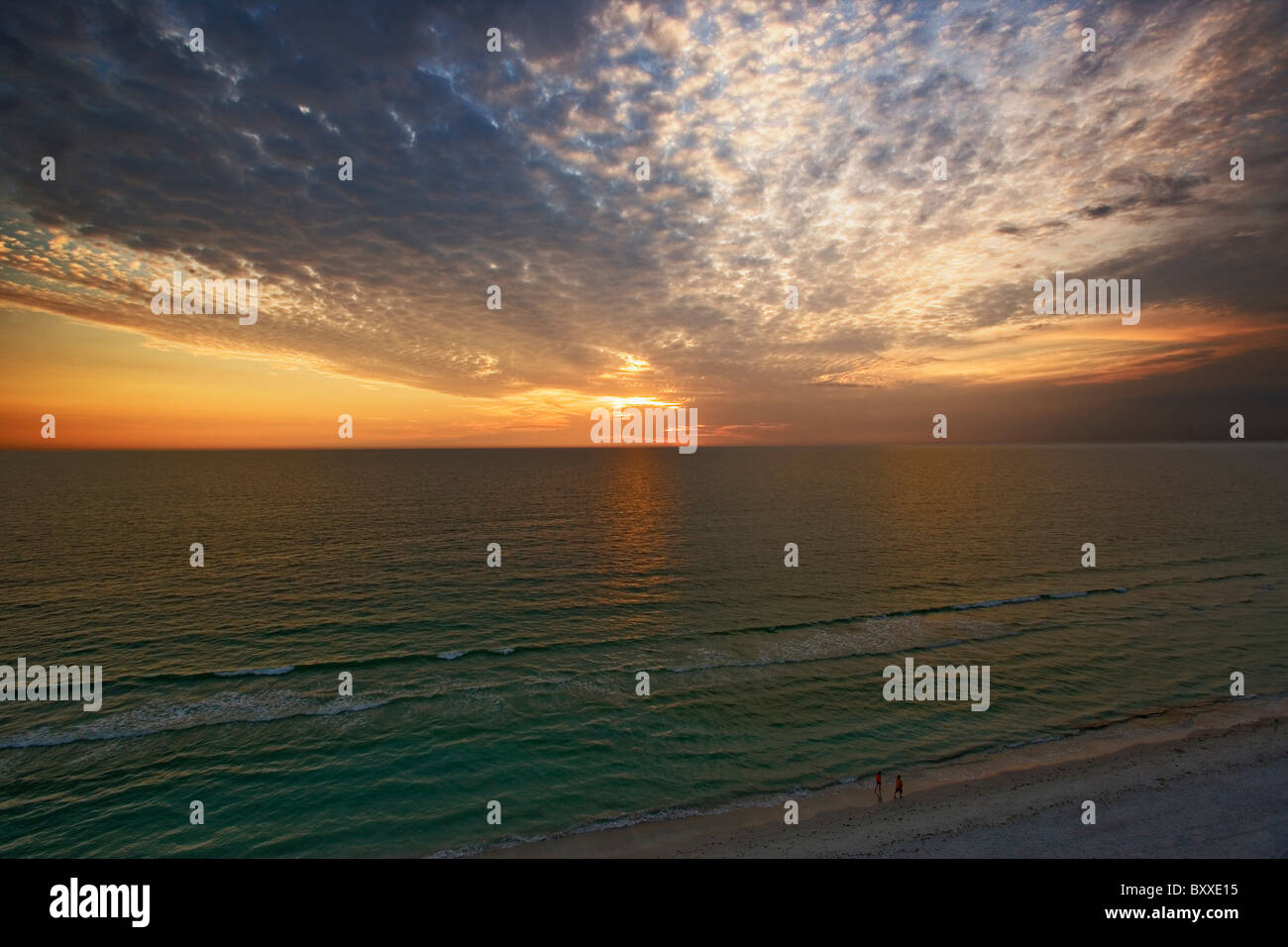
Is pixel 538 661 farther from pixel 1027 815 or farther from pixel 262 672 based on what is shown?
pixel 1027 815

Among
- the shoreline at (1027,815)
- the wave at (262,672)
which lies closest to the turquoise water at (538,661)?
the wave at (262,672)

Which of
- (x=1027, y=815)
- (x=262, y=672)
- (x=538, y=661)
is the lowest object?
(x=1027, y=815)

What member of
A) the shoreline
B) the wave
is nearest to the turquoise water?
the wave

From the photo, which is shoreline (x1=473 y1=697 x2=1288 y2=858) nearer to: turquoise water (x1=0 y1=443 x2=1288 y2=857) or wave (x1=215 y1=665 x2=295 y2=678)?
turquoise water (x1=0 y1=443 x2=1288 y2=857)

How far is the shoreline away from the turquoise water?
1.52 m

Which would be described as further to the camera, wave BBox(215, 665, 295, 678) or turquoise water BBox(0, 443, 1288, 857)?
wave BBox(215, 665, 295, 678)

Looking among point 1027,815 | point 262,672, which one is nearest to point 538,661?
point 262,672

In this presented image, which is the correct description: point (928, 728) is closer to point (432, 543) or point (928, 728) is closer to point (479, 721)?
point (479, 721)

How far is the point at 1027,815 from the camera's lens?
22.6 metres

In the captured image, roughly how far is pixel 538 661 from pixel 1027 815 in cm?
2705

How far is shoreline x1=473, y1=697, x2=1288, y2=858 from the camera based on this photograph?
20.8m

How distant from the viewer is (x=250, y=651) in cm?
3762

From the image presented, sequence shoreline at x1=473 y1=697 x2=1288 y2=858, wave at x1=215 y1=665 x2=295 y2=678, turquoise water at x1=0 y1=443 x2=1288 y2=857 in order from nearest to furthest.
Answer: shoreline at x1=473 y1=697 x2=1288 y2=858 → turquoise water at x1=0 y1=443 x2=1288 y2=857 → wave at x1=215 y1=665 x2=295 y2=678

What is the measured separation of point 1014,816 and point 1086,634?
26.1 m
